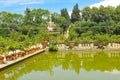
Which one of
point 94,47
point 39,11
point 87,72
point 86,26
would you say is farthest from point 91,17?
point 87,72

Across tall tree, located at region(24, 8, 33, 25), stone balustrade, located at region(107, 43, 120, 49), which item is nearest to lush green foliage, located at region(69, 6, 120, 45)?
stone balustrade, located at region(107, 43, 120, 49)

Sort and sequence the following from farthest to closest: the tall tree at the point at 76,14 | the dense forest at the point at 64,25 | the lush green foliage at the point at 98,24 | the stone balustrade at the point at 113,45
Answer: the tall tree at the point at 76,14 → the lush green foliage at the point at 98,24 → the dense forest at the point at 64,25 → the stone balustrade at the point at 113,45

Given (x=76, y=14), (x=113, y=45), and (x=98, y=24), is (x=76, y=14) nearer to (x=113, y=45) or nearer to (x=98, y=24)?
(x=98, y=24)

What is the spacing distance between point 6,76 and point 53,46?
32.5ft

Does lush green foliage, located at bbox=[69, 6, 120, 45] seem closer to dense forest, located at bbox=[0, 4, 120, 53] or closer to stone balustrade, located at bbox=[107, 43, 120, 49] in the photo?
dense forest, located at bbox=[0, 4, 120, 53]

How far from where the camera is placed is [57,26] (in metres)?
37.3

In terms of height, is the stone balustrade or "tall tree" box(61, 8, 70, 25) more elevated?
"tall tree" box(61, 8, 70, 25)

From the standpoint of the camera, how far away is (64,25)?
3922cm

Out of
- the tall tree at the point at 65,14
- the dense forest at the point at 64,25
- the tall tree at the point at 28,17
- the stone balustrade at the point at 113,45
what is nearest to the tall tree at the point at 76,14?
the dense forest at the point at 64,25

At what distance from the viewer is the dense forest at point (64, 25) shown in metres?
24.1

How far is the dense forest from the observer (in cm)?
2409

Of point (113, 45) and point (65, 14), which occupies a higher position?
point (65, 14)

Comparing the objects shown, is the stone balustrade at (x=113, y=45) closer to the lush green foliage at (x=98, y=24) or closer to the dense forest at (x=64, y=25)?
the dense forest at (x=64, y=25)

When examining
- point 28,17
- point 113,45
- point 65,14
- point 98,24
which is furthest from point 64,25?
point 113,45
